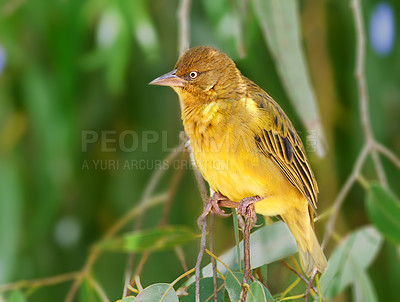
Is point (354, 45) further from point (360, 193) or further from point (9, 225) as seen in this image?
point (9, 225)

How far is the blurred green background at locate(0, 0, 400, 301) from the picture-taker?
11.0 ft

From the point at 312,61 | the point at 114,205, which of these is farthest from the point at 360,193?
the point at 114,205

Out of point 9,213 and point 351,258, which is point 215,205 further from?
point 9,213

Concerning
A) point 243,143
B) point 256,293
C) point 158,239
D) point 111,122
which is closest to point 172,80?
point 243,143

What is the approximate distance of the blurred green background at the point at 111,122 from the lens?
3.35 metres

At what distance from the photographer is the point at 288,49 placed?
202 cm

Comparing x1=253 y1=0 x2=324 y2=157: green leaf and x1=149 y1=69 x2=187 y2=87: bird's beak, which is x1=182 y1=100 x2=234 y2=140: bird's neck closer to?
x1=149 y1=69 x2=187 y2=87: bird's beak

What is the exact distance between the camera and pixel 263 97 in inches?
75.3

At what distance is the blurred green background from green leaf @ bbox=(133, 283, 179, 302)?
180 centimetres

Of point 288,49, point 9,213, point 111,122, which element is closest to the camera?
point 288,49

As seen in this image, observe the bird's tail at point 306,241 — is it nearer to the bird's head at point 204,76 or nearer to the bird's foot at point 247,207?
the bird's foot at point 247,207

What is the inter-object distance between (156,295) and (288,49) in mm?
958

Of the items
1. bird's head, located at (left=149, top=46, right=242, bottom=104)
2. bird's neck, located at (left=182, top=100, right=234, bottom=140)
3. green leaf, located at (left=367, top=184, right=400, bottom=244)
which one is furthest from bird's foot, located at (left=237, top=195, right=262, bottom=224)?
green leaf, located at (left=367, top=184, right=400, bottom=244)

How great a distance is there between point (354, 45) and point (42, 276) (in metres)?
2.38
